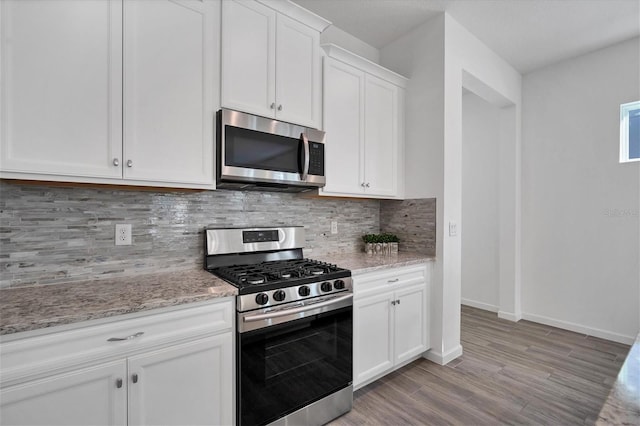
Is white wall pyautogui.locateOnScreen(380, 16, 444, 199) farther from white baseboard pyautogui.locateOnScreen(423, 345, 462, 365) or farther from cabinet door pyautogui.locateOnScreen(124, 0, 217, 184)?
cabinet door pyautogui.locateOnScreen(124, 0, 217, 184)

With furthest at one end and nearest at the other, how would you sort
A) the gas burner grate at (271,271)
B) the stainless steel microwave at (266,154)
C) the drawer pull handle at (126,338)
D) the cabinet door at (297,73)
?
the cabinet door at (297,73), the stainless steel microwave at (266,154), the gas burner grate at (271,271), the drawer pull handle at (126,338)

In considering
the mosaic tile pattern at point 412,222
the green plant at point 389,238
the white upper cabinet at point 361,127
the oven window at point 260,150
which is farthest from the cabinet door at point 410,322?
the oven window at point 260,150

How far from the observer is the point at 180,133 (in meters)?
1.74

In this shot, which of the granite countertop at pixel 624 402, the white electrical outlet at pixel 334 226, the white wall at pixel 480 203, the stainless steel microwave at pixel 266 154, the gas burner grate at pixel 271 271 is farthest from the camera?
the white wall at pixel 480 203

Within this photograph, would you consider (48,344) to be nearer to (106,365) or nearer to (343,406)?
(106,365)

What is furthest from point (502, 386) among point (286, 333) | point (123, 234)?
point (123, 234)

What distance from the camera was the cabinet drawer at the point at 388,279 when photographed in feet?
7.16

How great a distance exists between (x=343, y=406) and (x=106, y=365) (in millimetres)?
1433

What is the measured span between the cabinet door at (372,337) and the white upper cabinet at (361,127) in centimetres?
89

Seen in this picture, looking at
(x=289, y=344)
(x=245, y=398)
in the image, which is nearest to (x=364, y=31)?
(x=289, y=344)

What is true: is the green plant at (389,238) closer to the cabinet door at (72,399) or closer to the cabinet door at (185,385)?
the cabinet door at (185,385)

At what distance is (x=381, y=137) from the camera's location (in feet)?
9.35

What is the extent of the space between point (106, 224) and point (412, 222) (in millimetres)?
2405

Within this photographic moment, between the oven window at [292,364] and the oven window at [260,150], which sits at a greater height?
the oven window at [260,150]
